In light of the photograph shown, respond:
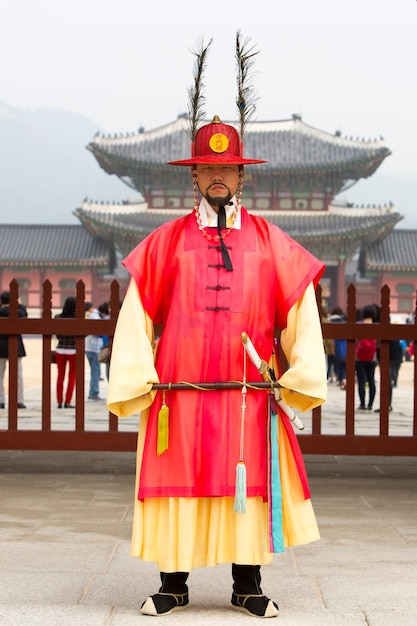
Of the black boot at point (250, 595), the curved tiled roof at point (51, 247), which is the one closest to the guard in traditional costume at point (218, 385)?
the black boot at point (250, 595)

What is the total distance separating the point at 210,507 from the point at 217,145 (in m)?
1.32

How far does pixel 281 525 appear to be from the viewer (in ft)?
11.1

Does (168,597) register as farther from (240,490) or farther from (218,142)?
(218,142)

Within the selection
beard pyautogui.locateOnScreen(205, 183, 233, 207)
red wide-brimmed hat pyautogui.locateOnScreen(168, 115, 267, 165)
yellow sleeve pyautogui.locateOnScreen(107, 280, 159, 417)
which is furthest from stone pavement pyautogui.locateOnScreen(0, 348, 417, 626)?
red wide-brimmed hat pyautogui.locateOnScreen(168, 115, 267, 165)

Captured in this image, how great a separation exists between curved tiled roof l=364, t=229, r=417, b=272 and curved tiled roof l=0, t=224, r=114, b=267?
1159cm

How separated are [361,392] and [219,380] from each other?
8.69m

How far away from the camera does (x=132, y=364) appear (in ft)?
11.3

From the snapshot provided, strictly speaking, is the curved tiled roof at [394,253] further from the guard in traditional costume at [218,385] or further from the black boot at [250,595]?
the black boot at [250,595]

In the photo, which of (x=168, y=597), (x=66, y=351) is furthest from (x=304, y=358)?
(x=66, y=351)

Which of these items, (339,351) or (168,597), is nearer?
(168,597)

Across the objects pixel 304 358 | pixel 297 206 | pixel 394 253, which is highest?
pixel 297 206

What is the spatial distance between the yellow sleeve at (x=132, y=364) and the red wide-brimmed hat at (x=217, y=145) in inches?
21.4

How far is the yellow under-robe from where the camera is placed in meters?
3.38

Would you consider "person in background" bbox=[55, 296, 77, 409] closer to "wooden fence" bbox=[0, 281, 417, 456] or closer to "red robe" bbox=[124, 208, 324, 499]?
"wooden fence" bbox=[0, 281, 417, 456]
